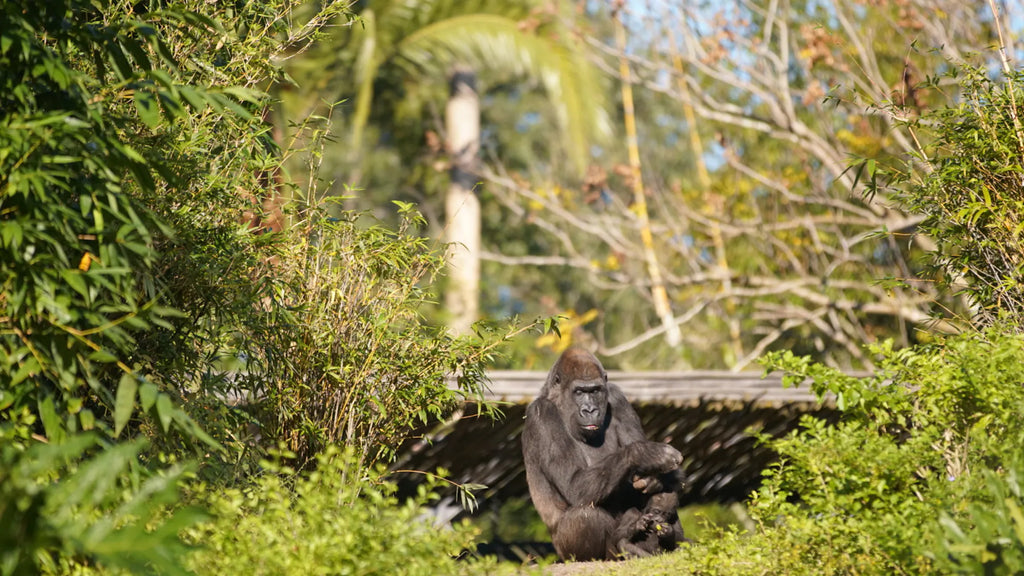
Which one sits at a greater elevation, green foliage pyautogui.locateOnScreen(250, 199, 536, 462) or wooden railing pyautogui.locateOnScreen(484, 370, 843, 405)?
green foliage pyautogui.locateOnScreen(250, 199, 536, 462)

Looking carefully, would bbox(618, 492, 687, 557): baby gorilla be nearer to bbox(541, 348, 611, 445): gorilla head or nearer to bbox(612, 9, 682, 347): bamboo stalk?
bbox(541, 348, 611, 445): gorilla head

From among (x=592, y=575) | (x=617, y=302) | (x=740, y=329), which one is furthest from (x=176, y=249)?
(x=617, y=302)

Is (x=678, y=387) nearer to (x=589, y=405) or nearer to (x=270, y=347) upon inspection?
(x=589, y=405)

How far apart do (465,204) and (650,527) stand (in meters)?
9.19

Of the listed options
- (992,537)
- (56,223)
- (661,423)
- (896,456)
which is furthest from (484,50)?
(992,537)

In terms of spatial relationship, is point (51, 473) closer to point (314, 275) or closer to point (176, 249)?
point (176, 249)

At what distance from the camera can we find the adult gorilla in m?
5.96

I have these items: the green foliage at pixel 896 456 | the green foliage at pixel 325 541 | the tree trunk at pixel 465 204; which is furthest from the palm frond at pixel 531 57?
the green foliage at pixel 325 541

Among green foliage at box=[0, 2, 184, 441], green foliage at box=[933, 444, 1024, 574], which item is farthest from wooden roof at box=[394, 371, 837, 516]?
green foliage at box=[0, 2, 184, 441]

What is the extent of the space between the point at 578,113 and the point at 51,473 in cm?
1088

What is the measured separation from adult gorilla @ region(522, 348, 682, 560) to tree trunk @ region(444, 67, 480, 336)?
26.7 feet

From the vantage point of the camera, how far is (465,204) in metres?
14.9

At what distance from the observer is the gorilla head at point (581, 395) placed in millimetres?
6105

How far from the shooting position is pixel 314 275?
205 inches
